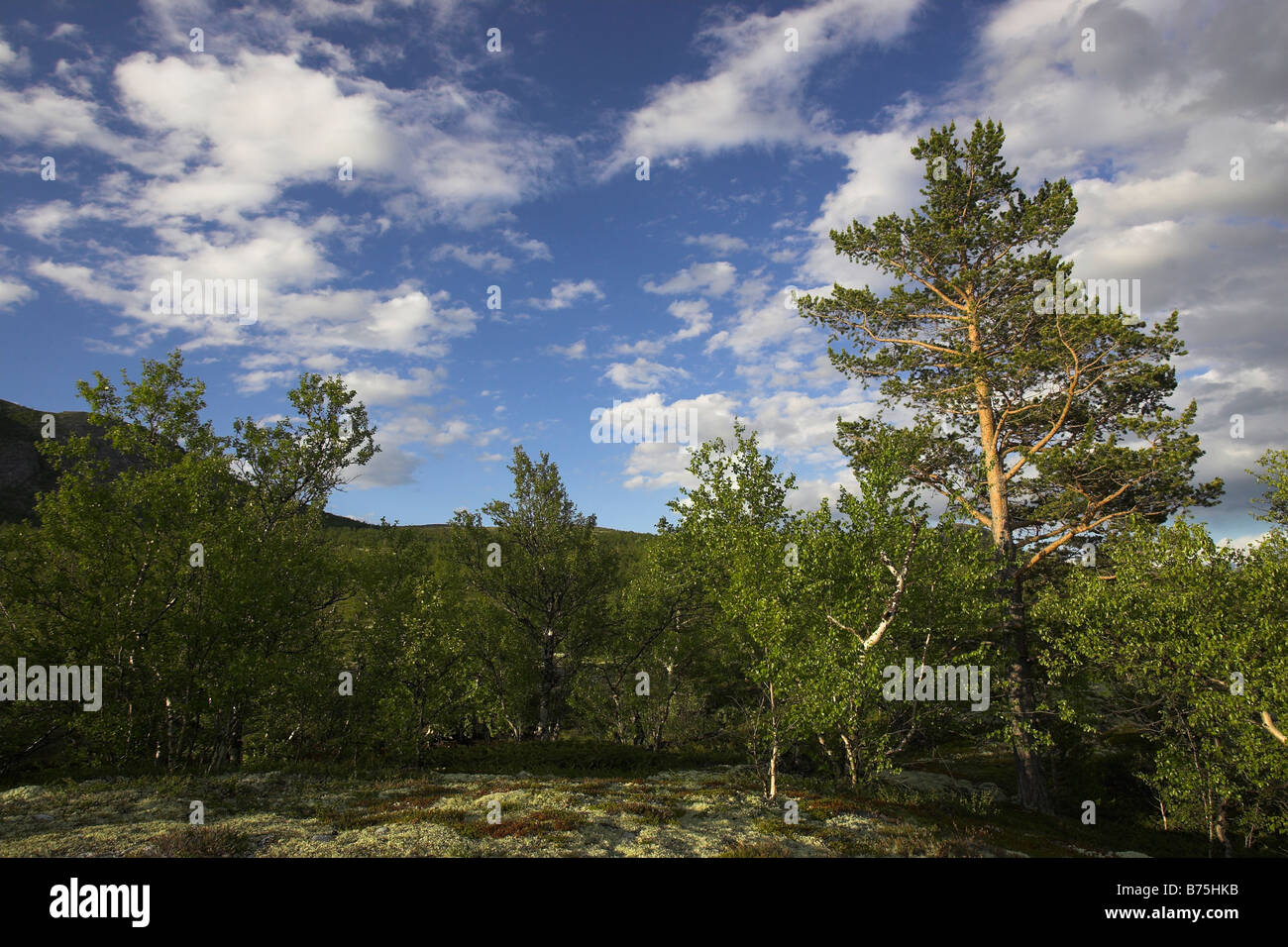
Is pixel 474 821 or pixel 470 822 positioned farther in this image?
pixel 474 821

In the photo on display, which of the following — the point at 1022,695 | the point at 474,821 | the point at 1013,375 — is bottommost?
the point at 1022,695

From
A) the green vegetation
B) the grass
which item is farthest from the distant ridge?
the grass

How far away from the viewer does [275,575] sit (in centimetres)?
2331

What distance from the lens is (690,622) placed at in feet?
108

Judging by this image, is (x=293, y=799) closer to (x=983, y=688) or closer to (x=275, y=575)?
(x=275, y=575)

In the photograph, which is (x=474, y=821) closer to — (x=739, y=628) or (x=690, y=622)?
(x=739, y=628)

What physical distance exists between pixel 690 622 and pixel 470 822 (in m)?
20.1

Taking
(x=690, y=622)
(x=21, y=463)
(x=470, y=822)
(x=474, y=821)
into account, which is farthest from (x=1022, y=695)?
(x=21, y=463)

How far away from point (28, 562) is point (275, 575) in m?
7.13

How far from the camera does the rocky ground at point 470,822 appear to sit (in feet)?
38.2

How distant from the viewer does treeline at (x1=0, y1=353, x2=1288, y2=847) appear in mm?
17562

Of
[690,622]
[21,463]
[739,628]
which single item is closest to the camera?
[739,628]

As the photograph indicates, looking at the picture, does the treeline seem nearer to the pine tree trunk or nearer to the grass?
the pine tree trunk
